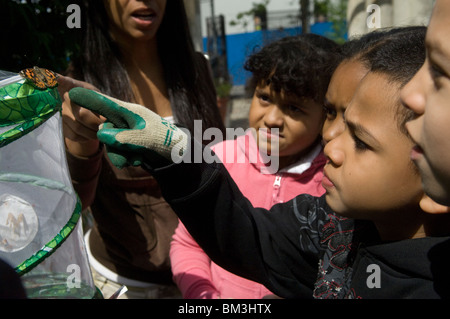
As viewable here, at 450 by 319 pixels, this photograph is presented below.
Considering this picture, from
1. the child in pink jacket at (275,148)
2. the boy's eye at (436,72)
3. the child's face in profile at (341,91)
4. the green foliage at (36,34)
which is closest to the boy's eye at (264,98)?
the child in pink jacket at (275,148)

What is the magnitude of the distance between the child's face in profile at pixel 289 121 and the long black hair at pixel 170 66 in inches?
15.0

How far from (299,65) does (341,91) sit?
1.53ft

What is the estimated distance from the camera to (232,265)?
1416 millimetres

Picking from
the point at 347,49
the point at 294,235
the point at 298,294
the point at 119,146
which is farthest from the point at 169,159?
the point at 347,49

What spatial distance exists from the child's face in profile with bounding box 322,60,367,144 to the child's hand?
30.8 inches

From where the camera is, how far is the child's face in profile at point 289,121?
70.3 inches

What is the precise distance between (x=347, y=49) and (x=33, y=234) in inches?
48.3

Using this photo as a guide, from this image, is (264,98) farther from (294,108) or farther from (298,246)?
(298,246)

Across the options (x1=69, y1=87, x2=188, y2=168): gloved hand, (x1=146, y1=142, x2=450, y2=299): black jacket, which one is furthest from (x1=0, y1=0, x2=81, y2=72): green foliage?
(x1=146, y1=142, x2=450, y2=299): black jacket

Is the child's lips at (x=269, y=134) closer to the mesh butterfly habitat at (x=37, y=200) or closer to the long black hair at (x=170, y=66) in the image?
the long black hair at (x=170, y=66)

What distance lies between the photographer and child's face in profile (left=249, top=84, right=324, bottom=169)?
1785mm

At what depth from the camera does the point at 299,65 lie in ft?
5.94

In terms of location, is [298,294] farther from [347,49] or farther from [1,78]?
[1,78]

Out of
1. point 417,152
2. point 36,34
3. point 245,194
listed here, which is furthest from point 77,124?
point 417,152
